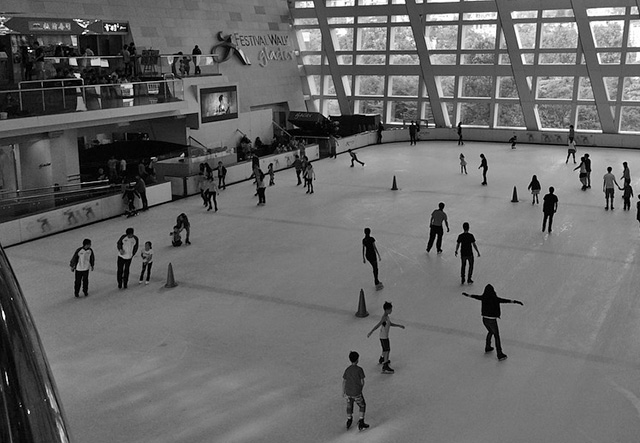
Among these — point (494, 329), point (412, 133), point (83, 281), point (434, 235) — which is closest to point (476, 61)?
point (412, 133)

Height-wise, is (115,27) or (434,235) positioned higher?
(115,27)

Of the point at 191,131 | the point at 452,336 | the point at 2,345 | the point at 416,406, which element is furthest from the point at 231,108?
the point at 2,345

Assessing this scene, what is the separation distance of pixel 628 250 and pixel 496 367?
337 inches

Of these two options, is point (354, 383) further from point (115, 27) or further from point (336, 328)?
point (115, 27)

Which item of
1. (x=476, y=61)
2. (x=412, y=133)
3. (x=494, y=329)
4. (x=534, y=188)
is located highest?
(x=476, y=61)

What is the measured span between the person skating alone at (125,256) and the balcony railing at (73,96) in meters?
7.43

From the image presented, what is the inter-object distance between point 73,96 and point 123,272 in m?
9.43

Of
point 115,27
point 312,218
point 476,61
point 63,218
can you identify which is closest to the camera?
point 63,218

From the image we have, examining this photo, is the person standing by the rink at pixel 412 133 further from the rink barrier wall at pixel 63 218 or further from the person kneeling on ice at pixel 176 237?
the person kneeling on ice at pixel 176 237

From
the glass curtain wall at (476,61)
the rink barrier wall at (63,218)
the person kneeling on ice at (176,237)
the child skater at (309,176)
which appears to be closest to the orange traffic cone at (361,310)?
the person kneeling on ice at (176,237)

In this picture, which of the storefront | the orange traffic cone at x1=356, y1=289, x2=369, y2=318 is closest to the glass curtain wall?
the storefront

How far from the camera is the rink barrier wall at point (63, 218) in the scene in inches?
724

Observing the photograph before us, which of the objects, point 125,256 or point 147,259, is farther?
point 147,259

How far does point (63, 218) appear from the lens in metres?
19.9
